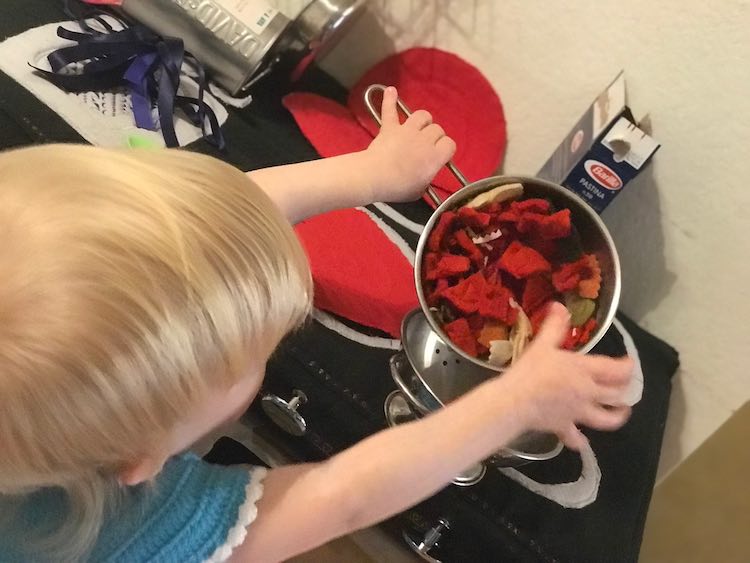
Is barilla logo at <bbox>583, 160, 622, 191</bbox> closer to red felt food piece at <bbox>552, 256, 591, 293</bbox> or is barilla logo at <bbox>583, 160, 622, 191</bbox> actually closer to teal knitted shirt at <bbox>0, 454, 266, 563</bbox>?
red felt food piece at <bbox>552, 256, 591, 293</bbox>

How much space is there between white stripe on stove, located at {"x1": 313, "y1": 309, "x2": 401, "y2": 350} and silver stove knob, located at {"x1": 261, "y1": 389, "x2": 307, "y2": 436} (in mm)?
69

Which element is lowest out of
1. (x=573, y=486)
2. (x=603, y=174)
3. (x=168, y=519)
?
(x=168, y=519)

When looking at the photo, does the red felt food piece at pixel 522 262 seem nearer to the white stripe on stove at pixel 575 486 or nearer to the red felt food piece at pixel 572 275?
the red felt food piece at pixel 572 275

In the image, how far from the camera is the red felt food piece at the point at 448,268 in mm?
618

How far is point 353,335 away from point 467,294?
131 mm

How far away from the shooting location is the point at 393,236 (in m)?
0.76

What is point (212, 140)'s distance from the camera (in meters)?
0.77

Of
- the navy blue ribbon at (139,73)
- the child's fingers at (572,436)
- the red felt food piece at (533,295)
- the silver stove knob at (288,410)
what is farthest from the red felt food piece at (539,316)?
the navy blue ribbon at (139,73)

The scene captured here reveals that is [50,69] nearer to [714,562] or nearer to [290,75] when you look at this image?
[290,75]

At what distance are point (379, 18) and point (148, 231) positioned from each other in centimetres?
56

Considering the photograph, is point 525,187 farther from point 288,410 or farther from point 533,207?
point 288,410

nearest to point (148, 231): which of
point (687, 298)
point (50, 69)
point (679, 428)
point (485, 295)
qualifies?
point (485, 295)

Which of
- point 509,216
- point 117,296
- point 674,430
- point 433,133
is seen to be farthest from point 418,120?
point 674,430

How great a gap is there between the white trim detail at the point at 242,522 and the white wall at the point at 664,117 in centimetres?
49
